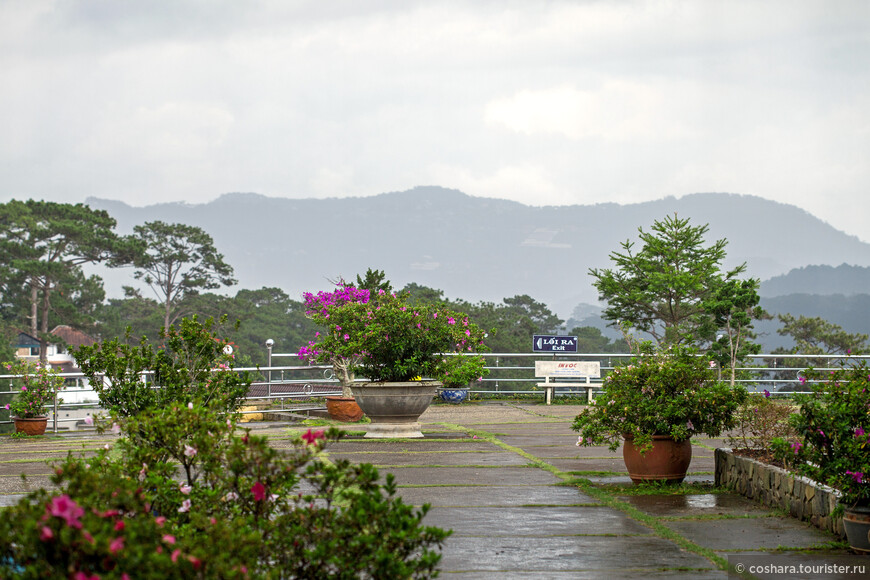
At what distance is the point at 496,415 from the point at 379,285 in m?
4.45

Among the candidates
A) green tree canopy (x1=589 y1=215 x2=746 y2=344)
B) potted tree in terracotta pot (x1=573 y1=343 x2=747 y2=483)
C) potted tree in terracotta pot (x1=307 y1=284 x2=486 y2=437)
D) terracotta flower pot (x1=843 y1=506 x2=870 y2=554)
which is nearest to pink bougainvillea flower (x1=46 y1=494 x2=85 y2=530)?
terracotta flower pot (x1=843 y1=506 x2=870 y2=554)

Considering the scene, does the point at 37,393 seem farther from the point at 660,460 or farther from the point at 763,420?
the point at 763,420

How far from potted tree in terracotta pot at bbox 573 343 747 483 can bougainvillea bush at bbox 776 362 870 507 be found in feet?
4.95

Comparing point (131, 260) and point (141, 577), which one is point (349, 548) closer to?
point (141, 577)

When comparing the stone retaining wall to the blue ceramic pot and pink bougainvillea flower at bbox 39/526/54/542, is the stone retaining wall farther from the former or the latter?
the blue ceramic pot

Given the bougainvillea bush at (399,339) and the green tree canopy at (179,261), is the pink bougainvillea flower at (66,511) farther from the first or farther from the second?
the green tree canopy at (179,261)

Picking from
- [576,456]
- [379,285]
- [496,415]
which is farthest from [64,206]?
[576,456]

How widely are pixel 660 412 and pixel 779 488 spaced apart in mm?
1161

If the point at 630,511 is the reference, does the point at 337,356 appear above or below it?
above

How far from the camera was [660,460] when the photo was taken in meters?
8.03

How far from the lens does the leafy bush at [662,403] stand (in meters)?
7.79

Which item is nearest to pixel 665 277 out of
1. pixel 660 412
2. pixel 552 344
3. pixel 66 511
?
pixel 552 344

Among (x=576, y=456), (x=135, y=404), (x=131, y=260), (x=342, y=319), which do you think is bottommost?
(x=576, y=456)

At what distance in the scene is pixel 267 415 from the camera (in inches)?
643
